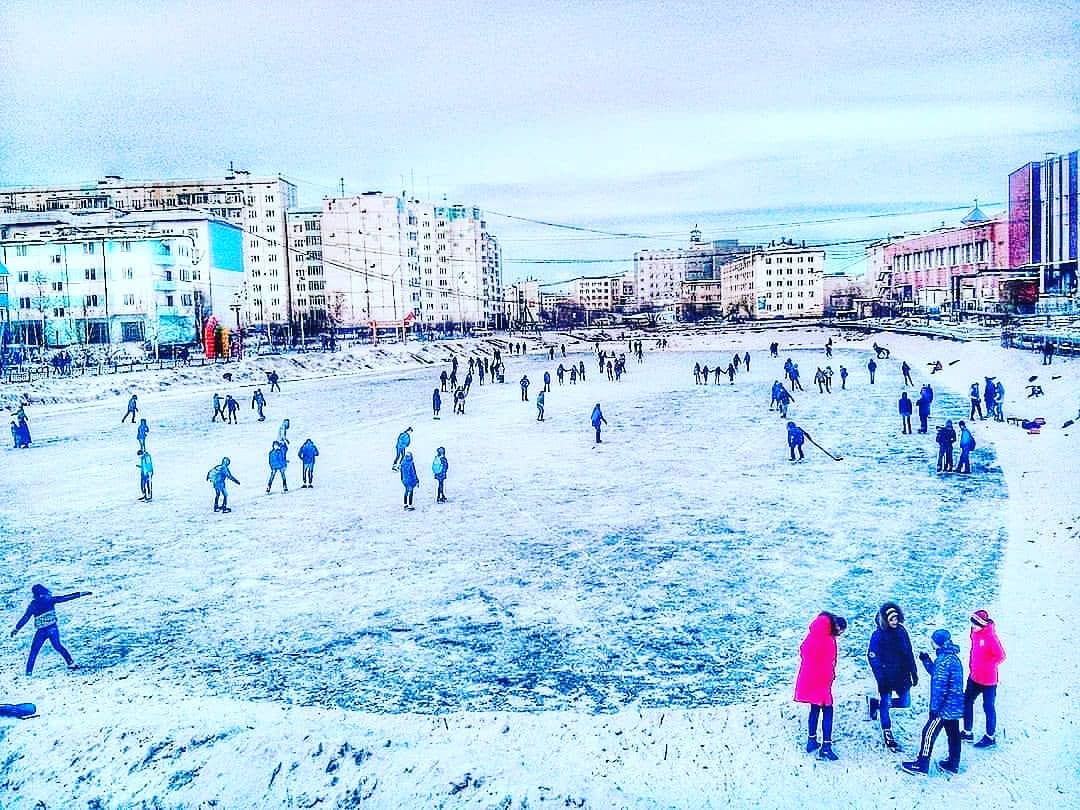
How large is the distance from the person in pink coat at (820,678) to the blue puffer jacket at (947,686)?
651 mm

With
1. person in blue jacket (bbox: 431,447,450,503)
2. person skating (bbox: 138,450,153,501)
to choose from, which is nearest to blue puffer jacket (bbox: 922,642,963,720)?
person in blue jacket (bbox: 431,447,450,503)

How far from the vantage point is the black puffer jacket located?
6.41 m

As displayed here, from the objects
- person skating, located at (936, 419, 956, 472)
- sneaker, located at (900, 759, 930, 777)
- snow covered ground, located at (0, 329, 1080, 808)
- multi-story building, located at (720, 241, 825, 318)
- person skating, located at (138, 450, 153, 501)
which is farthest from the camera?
multi-story building, located at (720, 241, 825, 318)

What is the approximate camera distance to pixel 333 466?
18.7 m

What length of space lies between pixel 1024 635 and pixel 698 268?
19346cm

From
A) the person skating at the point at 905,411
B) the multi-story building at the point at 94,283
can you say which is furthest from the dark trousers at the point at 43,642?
the multi-story building at the point at 94,283

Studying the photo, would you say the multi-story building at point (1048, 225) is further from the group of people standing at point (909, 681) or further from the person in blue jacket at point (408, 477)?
the group of people standing at point (909, 681)

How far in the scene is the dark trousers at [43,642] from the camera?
25.9 feet

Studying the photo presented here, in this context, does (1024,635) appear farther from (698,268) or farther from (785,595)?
(698,268)

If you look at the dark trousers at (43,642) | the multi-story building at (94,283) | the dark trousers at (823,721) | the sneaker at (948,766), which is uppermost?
the multi-story building at (94,283)

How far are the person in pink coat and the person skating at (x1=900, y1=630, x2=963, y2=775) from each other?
548 millimetres

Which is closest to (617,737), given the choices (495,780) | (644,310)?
(495,780)

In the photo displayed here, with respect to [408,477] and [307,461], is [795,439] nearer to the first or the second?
[408,477]

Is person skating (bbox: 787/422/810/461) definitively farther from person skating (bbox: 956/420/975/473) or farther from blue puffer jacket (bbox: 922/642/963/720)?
blue puffer jacket (bbox: 922/642/963/720)
